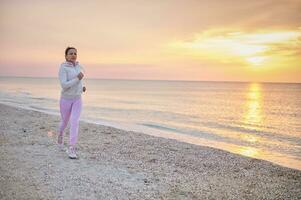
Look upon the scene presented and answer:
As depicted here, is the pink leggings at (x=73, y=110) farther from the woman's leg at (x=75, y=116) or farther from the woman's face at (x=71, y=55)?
the woman's face at (x=71, y=55)

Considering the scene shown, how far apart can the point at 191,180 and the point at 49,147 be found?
4297 millimetres

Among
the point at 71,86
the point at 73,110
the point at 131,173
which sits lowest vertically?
the point at 131,173

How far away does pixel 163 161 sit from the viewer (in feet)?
26.5

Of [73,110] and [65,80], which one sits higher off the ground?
[65,80]

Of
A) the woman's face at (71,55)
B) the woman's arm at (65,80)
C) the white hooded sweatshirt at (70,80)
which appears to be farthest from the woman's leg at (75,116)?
the woman's face at (71,55)

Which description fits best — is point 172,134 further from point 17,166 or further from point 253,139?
point 17,166

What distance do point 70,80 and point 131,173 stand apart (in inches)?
99.0

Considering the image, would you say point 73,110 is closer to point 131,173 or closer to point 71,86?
point 71,86

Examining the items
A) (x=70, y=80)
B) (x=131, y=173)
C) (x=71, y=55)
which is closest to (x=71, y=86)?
(x=70, y=80)

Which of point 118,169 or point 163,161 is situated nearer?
point 118,169

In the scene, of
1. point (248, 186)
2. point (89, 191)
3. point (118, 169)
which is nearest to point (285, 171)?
point (248, 186)

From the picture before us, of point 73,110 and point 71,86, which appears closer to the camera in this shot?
A: point 71,86

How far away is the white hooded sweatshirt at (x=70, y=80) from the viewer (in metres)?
6.95

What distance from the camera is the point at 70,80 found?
277 inches
